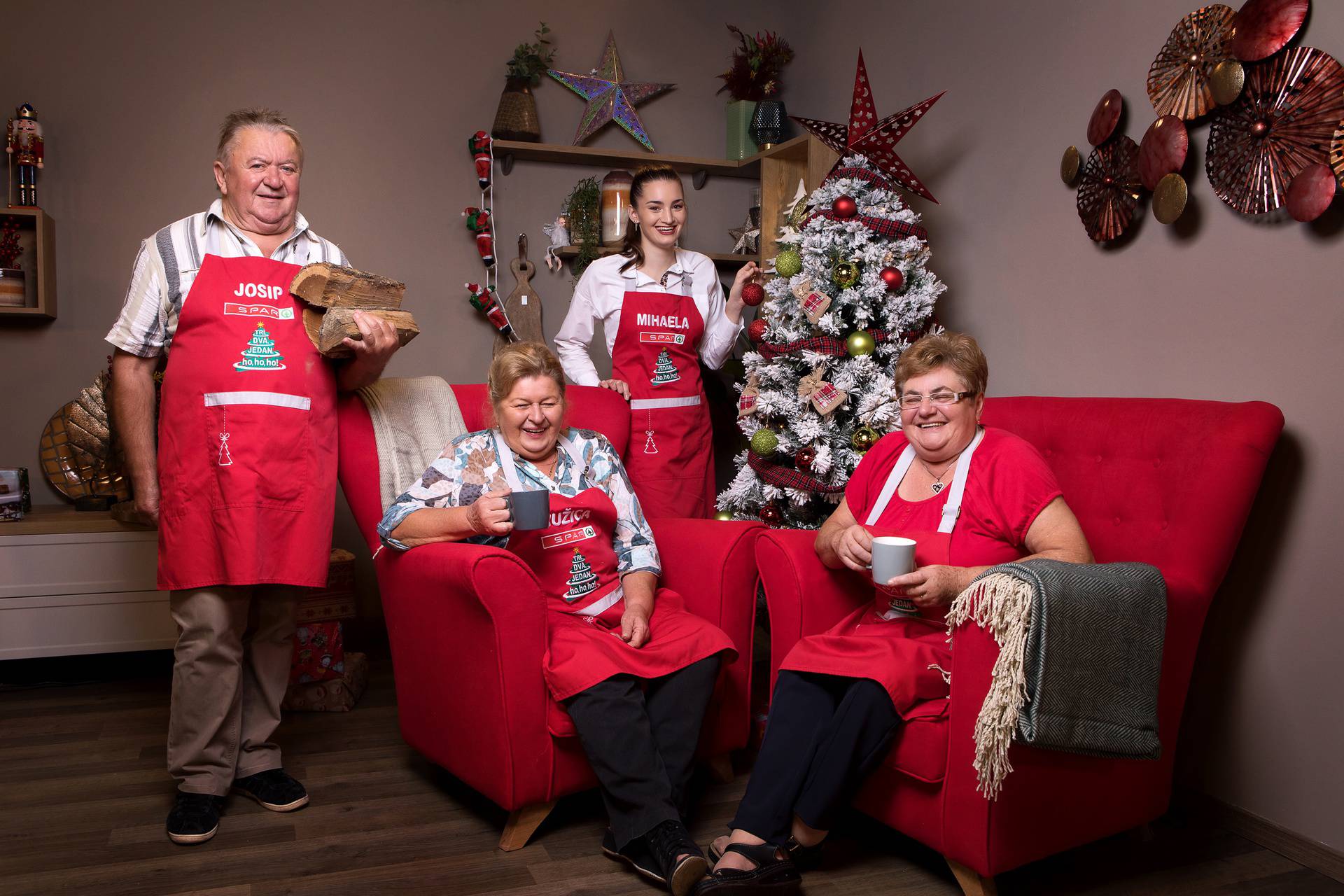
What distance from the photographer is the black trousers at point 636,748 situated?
201 centimetres

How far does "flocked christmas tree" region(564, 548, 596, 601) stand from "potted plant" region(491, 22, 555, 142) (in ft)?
7.68

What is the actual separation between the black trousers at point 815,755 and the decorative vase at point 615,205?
8.21 ft

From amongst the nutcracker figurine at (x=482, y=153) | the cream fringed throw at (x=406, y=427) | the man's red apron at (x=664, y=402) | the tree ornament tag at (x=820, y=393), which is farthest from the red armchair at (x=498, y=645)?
the nutcracker figurine at (x=482, y=153)

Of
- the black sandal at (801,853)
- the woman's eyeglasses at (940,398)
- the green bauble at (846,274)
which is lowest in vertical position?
the black sandal at (801,853)

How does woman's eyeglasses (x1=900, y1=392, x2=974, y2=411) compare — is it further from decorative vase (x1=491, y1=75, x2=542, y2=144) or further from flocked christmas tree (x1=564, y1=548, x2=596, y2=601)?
decorative vase (x1=491, y1=75, x2=542, y2=144)

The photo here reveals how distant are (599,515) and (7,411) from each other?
2.55 meters

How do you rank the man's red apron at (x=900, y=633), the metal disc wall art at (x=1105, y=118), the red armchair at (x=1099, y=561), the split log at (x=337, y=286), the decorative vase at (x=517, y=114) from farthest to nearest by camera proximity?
the decorative vase at (x=517, y=114) < the metal disc wall art at (x=1105, y=118) < the split log at (x=337, y=286) < the man's red apron at (x=900, y=633) < the red armchair at (x=1099, y=561)

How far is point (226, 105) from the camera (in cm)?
378

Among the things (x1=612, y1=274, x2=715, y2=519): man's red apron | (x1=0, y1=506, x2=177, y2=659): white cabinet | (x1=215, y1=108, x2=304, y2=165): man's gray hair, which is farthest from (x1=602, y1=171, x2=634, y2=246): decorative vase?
(x1=0, y1=506, x2=177, y2=659): white cabinet

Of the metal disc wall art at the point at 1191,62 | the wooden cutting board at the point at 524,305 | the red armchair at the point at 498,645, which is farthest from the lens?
the wooden cutting board at the point at 524,305

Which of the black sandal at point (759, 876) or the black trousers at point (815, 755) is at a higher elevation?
the black trousers at point (815, 755)

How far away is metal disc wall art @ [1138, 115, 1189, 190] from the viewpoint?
7.87ft

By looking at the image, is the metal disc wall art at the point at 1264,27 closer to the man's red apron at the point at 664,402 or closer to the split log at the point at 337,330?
the man's red apron at the point at 664,402

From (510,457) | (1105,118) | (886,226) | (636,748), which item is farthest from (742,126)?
(636,748)
